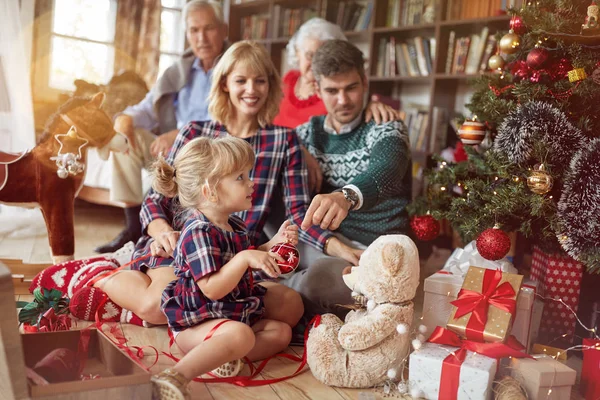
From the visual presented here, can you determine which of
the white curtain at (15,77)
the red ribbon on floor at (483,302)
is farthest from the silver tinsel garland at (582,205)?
the white curtain at (15,77)

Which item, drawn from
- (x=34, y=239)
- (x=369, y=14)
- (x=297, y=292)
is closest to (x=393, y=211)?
(x=297, y=292)

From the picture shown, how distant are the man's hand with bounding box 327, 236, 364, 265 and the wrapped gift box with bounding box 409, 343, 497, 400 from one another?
38 centimetres

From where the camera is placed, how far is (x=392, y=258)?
125 centimetres

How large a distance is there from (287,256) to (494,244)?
1.94 feet

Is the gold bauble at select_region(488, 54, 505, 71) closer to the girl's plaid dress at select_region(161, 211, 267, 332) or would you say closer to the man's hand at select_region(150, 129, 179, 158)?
the girl's plaid dress at select_region(161, 211, 267, 332)

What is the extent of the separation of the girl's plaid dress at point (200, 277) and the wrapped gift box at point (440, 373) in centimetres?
39

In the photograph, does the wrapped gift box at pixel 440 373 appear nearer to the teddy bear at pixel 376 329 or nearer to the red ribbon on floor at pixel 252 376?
the teddy bear at pixel 376 329

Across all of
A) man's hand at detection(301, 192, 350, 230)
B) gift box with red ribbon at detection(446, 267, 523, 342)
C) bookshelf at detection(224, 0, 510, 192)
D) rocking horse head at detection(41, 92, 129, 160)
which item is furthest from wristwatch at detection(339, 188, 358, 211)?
bookshelf at detection(224, 0, 510, 192)

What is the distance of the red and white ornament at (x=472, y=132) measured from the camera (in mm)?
1719

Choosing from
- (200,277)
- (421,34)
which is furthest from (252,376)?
(421,34)

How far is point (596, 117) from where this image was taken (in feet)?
4.99

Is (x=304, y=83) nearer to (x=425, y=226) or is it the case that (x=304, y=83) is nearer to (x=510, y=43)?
(x=425, y=226)

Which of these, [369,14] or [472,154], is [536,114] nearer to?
[472,154]

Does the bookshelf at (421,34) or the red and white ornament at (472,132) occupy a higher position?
the bookshelf at (421,34)
